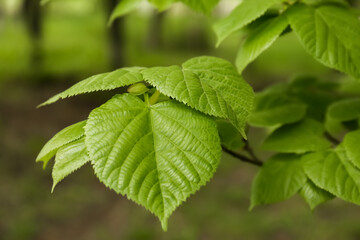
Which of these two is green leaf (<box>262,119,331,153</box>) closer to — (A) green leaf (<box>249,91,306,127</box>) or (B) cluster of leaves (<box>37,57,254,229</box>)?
(A) green leaf (<box>249,91,306,127</box>)

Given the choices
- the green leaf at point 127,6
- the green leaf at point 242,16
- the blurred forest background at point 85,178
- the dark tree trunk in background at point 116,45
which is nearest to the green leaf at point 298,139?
the green leaf at point 242,16

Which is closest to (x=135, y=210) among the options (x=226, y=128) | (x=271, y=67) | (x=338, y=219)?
(x=338, y=219)

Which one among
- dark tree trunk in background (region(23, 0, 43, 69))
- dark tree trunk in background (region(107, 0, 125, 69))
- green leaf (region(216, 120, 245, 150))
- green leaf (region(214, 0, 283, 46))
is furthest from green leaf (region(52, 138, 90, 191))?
dark tree trunk in background (region(23, 0, 43, 69))

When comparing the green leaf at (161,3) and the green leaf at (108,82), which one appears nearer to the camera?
the green leaf at (108,82)

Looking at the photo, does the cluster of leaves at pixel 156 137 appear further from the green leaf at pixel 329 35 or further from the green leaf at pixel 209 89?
the green leaf at pixel 329 35

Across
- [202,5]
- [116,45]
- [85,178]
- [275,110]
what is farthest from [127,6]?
[116,45]

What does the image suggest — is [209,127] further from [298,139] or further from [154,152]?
[298,139]
